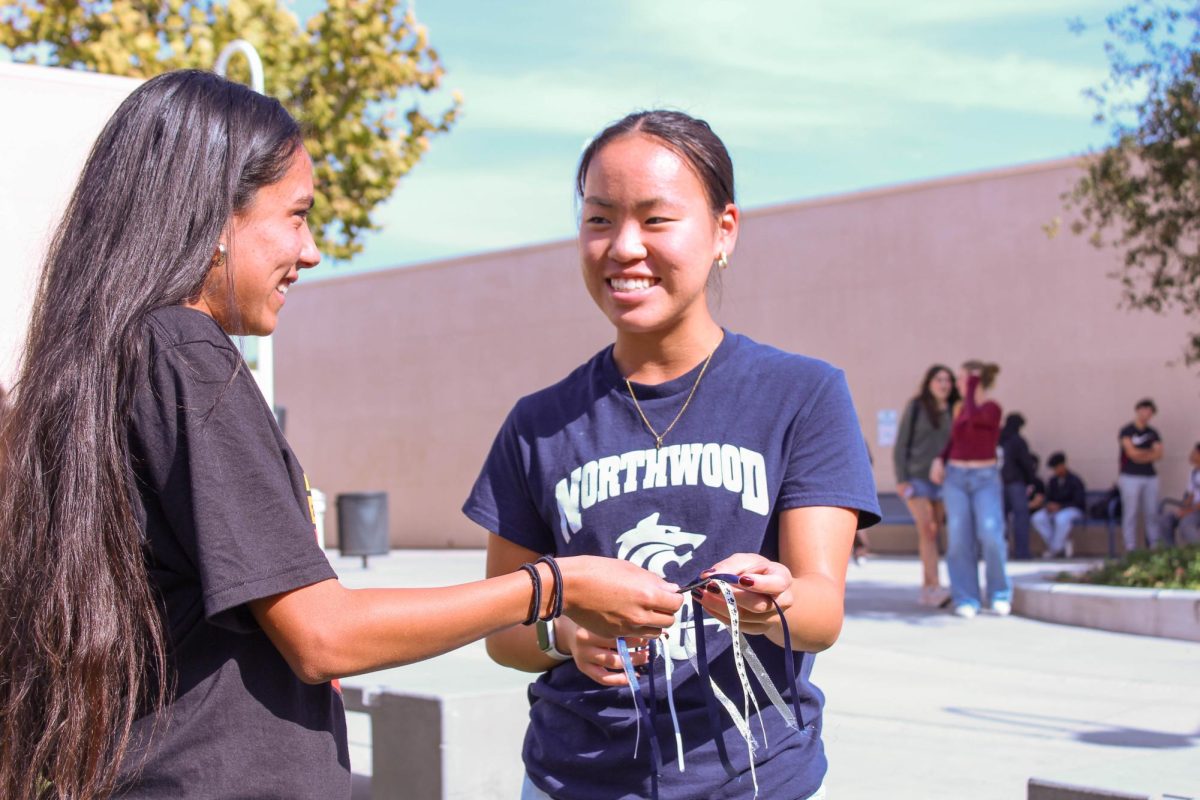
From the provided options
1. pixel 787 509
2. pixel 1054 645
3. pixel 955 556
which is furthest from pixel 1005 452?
pixel 787 509

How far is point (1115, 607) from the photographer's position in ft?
33.9

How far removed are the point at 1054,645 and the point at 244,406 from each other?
8.73m

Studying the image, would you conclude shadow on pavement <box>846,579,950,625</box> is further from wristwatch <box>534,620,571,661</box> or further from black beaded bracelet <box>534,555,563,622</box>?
black beaded bracelet <box>534,555,563,622</box>

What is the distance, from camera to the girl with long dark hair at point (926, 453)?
11.8 meters

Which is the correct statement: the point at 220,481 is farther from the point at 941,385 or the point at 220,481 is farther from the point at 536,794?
the point at 941,385

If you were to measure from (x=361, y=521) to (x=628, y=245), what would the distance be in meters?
15.9

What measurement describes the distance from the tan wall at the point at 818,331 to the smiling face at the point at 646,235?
44.6ft

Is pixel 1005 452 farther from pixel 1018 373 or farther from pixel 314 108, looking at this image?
pixel 314 108

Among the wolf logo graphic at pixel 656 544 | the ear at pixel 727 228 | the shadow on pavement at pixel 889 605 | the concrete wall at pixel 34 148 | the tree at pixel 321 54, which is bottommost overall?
the shadow on pavement at pixel 889 605

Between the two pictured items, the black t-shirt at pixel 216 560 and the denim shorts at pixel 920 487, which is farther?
the denim shorts at pixel 920 487

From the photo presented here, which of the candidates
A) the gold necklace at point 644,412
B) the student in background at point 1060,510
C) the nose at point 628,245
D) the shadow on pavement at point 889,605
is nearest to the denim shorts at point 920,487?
the shadow on pavement at point 889,605

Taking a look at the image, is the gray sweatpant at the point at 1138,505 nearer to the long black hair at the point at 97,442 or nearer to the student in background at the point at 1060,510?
the student in background at the point at 1060,510

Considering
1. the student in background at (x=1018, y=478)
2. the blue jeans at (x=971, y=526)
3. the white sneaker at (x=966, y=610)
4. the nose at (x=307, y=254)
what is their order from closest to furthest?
the nose at (x=307, y=254) < the blue jeans at (x=971, y=526) < the white sneaker at (x=966, y=610) < the student in background at (x=1018, y=478)

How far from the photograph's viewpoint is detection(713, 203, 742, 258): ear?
2.63 meters
